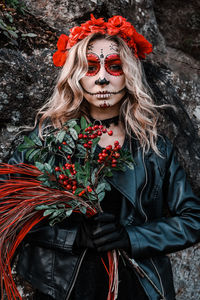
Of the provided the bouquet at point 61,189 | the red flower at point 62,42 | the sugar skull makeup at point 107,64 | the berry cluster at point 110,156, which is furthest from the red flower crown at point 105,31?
the berry cluster at point 110,156

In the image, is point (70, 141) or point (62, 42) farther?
point (62, 42)

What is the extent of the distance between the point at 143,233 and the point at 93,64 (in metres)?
1.09

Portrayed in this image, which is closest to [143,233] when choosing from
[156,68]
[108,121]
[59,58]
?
[108,121]

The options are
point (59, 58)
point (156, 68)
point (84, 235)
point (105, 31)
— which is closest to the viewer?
point (84, 235)

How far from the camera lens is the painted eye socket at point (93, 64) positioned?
194cm

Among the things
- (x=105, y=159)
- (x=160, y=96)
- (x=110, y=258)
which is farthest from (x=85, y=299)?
(x=160, y=96)

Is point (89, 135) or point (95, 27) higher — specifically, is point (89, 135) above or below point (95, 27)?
below

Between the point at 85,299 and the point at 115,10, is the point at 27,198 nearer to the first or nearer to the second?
the point at 85,299

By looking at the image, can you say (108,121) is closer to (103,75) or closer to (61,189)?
(103,75)

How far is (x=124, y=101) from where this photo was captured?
2150mm

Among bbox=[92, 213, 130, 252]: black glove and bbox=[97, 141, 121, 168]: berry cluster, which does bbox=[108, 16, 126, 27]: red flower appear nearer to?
bbox=[97, 141, 121, 168]: berry cluster

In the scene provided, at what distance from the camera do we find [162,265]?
197cm

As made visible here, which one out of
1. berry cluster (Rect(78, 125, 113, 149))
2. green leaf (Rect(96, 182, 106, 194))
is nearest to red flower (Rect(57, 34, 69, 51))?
berry cluster (Rect(78, 125, 113, 149))

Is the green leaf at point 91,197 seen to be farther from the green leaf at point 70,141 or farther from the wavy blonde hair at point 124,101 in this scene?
the wavy blonde hair at point 124,101
